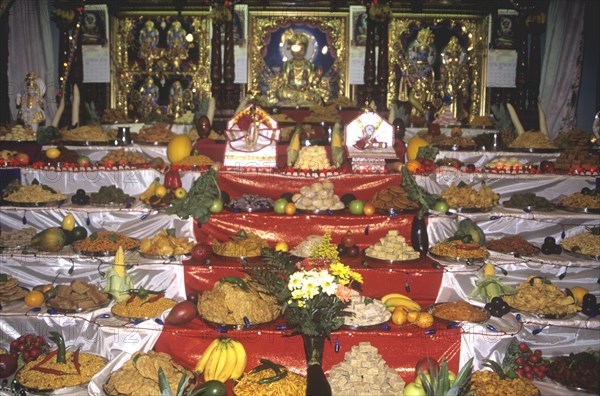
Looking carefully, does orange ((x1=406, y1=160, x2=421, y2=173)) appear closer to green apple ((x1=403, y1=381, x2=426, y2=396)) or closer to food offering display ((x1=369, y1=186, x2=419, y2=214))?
food offering display ((x1=369, y1=186, x2=419, y2=214))

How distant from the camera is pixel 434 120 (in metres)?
10.0

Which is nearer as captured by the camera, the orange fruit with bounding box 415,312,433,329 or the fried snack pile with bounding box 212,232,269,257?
the orange fruit with bounding box 415,312,433,329

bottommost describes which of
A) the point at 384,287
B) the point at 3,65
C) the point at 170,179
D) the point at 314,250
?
the point at 384,287

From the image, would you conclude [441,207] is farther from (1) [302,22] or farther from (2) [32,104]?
(1) [302,22]

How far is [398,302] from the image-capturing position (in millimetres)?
4883

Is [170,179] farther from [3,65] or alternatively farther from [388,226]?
[3,65]

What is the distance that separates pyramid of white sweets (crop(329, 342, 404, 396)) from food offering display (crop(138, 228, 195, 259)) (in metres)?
2.03

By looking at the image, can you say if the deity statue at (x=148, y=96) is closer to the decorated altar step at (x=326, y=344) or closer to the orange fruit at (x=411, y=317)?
the decorated altar step at (x=326, y=344)

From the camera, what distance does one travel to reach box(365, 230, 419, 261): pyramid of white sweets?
5.27m

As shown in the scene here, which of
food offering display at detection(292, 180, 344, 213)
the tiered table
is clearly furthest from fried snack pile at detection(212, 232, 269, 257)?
food offering display at detection(292, 180, 344, 213)

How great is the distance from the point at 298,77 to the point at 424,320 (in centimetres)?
737

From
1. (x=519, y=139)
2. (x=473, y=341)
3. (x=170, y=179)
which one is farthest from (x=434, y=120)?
(x=473, y=341)

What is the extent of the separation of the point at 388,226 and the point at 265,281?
187 cm

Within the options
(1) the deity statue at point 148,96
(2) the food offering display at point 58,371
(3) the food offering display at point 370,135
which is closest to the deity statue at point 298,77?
(1) the deity statue at point 148,96
